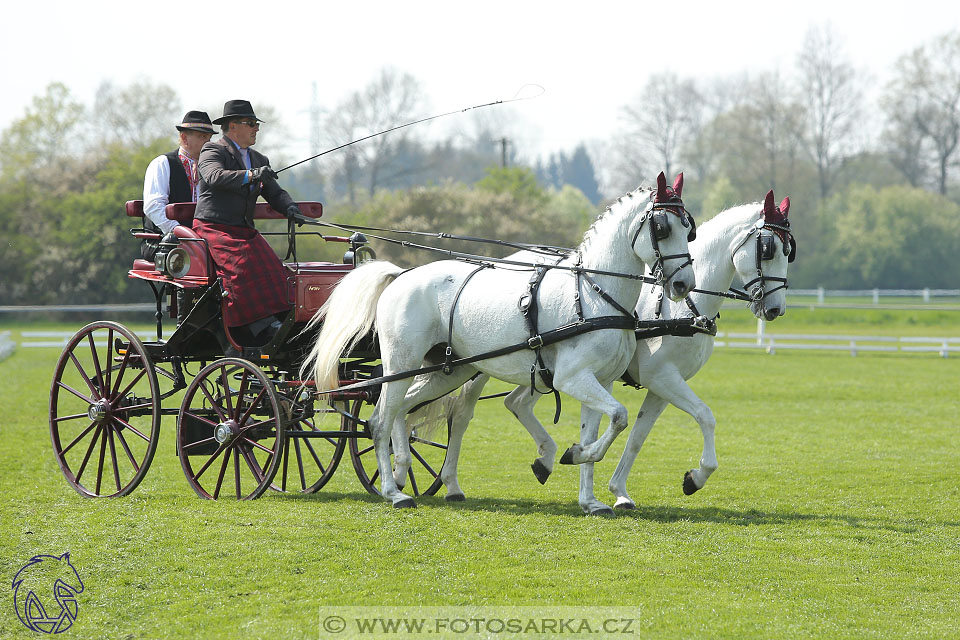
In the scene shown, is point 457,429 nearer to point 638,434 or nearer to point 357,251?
point 638,434

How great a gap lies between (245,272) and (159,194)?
1275mm

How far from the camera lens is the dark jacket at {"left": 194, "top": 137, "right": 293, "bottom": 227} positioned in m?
7.70

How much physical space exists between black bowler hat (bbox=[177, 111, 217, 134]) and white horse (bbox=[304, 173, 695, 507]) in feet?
6.22

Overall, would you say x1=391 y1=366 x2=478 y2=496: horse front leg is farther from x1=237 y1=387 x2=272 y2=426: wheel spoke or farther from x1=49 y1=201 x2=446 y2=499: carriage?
x1=237 y1=387 x2=272 y2=426: wheel spoke

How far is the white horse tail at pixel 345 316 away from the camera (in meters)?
7.75

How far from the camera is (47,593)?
5352 millimetres

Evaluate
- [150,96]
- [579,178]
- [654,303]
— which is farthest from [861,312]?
[579,178]

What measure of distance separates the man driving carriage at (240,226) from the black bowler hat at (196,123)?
63 cm

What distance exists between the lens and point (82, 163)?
152 ft

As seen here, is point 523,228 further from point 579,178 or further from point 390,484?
point 579,178

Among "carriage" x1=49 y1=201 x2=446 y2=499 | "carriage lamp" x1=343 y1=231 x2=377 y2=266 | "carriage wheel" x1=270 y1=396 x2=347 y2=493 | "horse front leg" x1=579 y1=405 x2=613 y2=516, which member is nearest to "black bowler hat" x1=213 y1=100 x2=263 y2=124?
"carriage" x1=49 y1=201 x2=446 y2=499

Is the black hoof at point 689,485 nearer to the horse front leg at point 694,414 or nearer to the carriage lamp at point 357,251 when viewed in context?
the horse front leg at point 694,414

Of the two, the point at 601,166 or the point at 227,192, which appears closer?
the point at 227,192

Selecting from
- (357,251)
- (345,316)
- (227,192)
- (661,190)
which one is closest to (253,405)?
(345,316)
